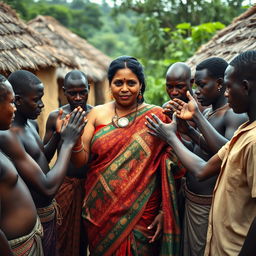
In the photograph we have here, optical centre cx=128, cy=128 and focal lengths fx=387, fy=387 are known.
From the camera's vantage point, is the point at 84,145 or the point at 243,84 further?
the point at 84,145

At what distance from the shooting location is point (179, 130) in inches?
123

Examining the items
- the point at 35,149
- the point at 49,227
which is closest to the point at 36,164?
the point at 35,149

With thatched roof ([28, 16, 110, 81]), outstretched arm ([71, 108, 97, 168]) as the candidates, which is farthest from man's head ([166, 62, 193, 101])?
thatched roof ([28, 16, 110, 81])

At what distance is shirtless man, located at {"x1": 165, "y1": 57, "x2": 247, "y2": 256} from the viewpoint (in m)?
2.97

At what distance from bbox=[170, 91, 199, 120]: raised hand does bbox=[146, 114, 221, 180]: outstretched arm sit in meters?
0.07

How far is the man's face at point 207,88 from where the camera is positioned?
3213 mm

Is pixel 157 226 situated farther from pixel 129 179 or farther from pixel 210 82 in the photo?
pixel 210 82

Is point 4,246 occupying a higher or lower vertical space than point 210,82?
lower

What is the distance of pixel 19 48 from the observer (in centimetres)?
565

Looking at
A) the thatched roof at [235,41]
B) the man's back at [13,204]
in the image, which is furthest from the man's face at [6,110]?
the thatched roof at [235,41]

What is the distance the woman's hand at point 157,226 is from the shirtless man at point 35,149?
2.69 ft

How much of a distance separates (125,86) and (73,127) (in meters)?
0.54

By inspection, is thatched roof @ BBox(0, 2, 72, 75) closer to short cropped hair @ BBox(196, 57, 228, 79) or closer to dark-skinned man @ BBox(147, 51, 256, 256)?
short cropped hair @ BBox(196, 57, 228, 79)

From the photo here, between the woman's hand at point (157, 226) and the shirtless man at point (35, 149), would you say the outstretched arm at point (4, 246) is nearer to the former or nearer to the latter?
the shirtless man at point (35, 149)
